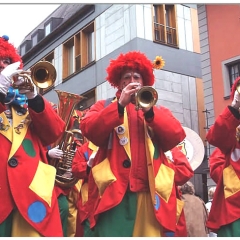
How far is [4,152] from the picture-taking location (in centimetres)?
279

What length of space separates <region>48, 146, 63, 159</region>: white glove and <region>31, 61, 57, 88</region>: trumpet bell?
5.21 ft

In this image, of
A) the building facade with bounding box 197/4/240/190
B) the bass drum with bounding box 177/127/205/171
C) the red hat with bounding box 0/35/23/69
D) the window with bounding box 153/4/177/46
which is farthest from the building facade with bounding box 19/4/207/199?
the red hat with bounding box 0/35/23/69

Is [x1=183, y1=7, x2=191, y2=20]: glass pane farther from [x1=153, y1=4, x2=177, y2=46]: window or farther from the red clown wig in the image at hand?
the red clown wig

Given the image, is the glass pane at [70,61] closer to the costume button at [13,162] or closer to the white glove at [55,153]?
the white glove at [55,153]

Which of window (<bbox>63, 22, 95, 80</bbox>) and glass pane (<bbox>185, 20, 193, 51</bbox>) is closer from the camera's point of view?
glass pane (<bbox>185, 20, 193, 51</bbox>)

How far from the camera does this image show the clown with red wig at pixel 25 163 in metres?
2.70

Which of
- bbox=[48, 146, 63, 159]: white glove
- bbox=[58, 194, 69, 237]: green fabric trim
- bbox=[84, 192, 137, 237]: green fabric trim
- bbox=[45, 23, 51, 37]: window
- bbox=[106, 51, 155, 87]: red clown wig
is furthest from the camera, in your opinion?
bbox=[45, 23, 51, 37]: window

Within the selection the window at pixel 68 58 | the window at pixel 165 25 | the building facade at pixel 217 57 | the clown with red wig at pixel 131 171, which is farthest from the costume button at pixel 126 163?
the window at pixel 68 58

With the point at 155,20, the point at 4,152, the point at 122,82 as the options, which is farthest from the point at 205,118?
the point at 4,152

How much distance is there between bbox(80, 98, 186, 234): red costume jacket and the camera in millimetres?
3047

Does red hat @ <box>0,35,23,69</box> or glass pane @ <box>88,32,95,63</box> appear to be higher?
glass pane @ <box>88,32,95,63</box>

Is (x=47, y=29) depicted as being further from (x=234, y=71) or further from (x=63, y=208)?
(x=63, y=208)

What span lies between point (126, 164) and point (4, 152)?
84cm

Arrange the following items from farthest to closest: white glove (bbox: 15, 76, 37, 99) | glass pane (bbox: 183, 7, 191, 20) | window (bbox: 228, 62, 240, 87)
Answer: glass pane (bbox: 183, 7, 191, 20)
window (bbox: 228, 62, 240, 87)
white glove (bbox: 15, 76, 37, 99)
